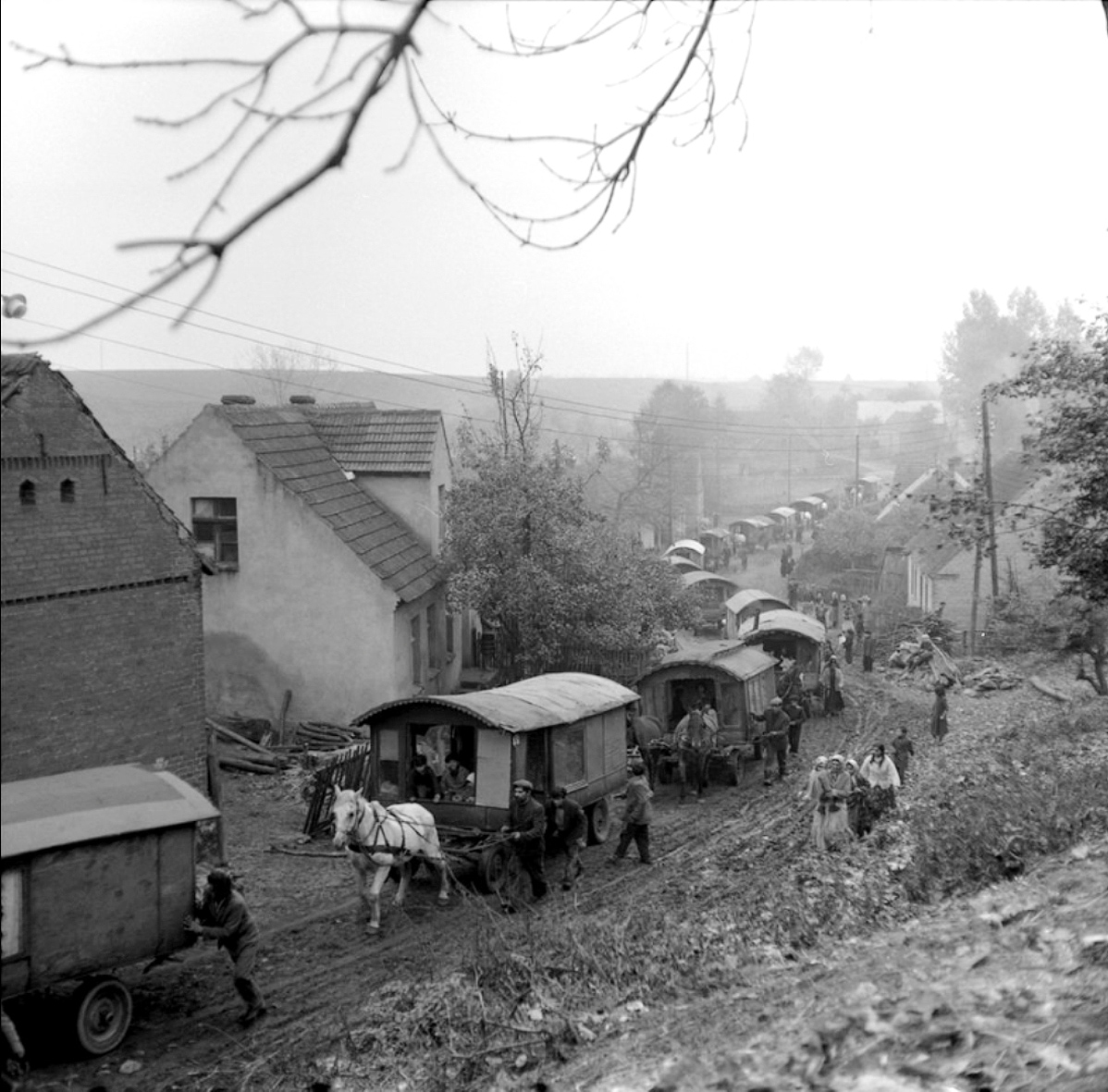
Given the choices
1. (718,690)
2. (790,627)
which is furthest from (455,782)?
(790,627)

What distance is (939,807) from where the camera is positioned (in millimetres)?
12375

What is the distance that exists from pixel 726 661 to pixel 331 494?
6.14m

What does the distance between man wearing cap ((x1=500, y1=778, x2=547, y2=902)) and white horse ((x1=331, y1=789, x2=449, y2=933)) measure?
677mm

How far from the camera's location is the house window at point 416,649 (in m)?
18.2

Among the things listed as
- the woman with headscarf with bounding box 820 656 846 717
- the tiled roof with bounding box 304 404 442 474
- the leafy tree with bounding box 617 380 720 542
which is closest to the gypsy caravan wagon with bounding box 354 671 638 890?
the tiled roof with bounding box 304 404 442 474

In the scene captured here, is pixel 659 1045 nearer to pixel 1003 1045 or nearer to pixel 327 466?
pixel 1003 1045

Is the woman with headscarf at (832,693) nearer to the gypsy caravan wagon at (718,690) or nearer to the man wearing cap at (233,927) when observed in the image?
the gypsy caravan wagon at (718,690)

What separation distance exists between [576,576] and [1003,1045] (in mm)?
14171

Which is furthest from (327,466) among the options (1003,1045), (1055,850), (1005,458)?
(1005,458)

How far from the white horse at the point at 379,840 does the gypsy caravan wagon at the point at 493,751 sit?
1.37 feet

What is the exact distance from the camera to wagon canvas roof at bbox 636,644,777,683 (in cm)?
1777

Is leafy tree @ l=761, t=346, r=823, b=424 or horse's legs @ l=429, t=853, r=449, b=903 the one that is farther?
leafy tree @ l=761, t=346, r=823, b=424

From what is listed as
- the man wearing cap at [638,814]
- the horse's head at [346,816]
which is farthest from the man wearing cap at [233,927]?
the man wearing cap at [638,814]

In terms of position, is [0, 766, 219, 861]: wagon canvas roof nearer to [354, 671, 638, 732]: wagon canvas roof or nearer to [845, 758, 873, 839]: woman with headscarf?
[354, 671, 638, 732]: wagon canvas roof
